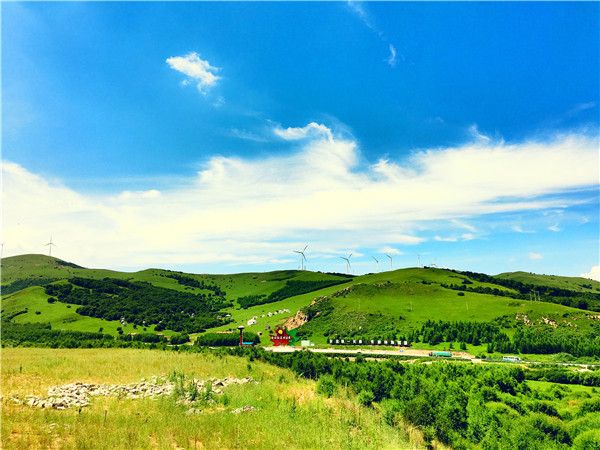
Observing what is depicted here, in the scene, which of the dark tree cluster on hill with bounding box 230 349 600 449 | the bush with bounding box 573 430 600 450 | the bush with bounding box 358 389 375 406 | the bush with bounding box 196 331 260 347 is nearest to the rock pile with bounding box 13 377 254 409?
the dark tree cluster on hill with bounding box 230 349 600 449

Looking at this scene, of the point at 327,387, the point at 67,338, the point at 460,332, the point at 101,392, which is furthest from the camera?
the point at 460,332

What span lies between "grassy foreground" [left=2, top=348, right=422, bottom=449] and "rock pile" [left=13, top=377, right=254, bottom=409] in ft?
4.36

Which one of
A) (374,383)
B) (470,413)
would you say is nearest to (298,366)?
(374,383)

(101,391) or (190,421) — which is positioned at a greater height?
(190,421)

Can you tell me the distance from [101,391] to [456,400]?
4269 cm

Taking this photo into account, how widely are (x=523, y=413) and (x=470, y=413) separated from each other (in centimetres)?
890

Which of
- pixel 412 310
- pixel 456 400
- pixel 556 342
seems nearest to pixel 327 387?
pixel 456 400

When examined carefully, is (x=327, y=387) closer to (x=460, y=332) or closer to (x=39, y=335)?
(x=460, y=332)

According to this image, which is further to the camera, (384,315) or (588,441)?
(384,315)

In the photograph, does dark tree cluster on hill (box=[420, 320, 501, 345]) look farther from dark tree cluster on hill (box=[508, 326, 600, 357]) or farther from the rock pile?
the rock pile

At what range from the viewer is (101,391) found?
124 feet

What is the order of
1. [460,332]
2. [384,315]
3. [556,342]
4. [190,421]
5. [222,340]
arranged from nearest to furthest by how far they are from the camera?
[190,421]
[556,342]
[460,332]
[222,340]
[384,315]

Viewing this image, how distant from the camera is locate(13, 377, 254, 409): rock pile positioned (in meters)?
30.8

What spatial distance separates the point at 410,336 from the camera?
118 metres
